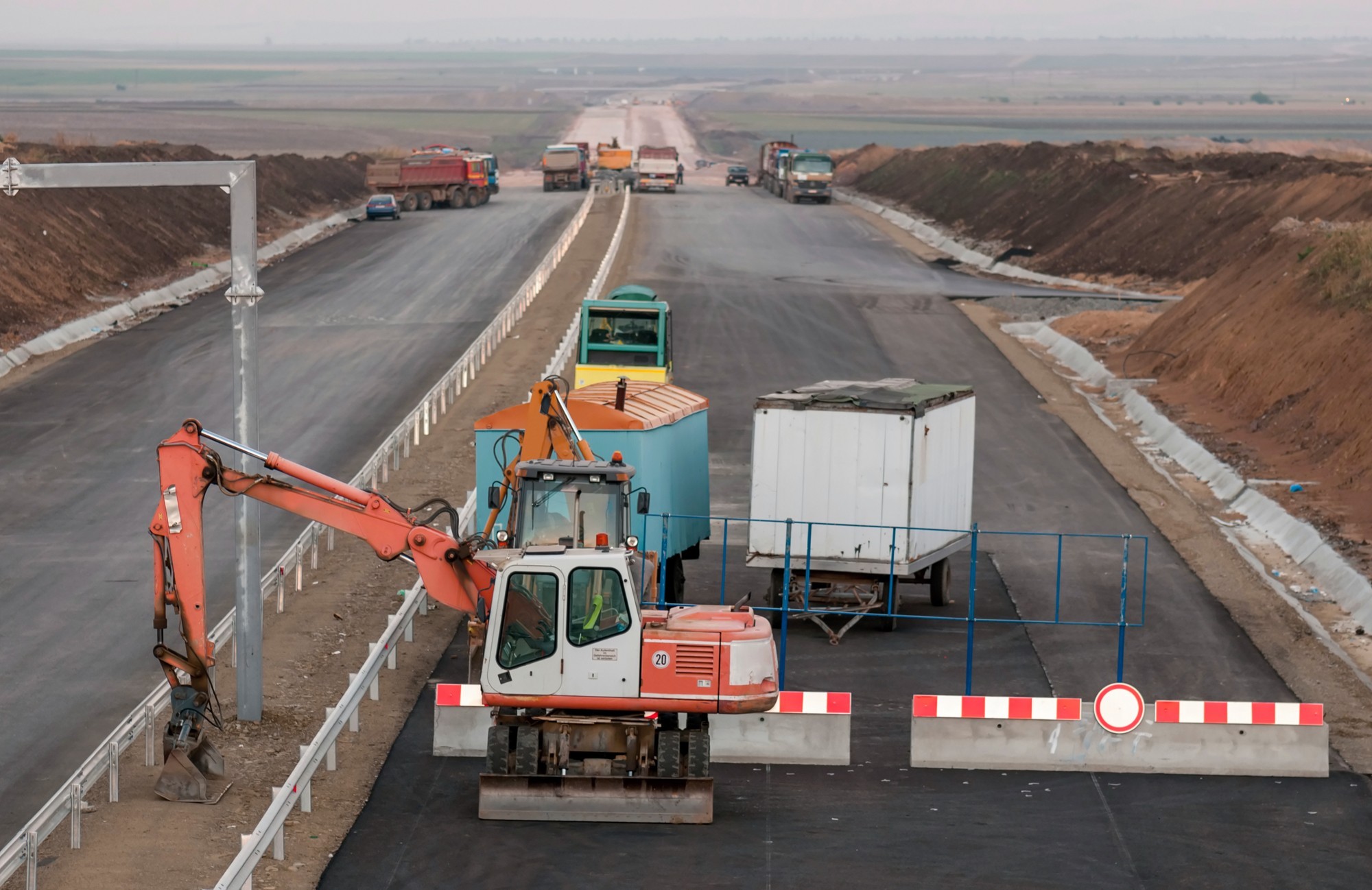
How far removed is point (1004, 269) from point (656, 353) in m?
36.3

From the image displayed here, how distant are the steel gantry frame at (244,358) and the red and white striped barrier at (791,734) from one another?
5168 millimetres

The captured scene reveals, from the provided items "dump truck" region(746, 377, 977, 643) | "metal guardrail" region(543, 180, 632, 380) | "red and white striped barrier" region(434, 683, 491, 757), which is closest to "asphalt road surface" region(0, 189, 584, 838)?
"metal guardrail" region(543, 180, 632, 380)

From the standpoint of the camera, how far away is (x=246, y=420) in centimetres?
1833

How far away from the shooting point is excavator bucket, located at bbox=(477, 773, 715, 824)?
15.7 metres

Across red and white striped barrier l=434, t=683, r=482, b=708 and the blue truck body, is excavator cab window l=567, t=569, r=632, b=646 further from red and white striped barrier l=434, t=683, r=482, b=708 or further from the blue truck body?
the blue truck body

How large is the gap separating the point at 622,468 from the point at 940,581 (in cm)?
738

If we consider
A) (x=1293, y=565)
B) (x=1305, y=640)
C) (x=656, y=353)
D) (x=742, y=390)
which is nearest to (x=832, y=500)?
(x=1305, y=640)

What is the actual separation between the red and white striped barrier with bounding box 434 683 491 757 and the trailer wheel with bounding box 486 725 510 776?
156 centimetres

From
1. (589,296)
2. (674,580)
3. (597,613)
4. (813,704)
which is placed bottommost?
(674,580)

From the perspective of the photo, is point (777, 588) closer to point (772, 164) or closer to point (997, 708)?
point (997, 708)

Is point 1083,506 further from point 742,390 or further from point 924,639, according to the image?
point 742,390

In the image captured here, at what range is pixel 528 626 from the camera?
51.6 feet

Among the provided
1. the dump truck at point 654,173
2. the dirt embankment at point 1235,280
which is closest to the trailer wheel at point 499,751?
the dirt embankment at point 1235,280

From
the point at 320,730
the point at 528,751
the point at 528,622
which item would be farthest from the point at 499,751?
the point at 320,730
